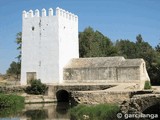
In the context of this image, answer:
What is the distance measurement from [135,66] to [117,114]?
18046mm

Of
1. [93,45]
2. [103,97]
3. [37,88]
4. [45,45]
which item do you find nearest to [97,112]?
[103,97]

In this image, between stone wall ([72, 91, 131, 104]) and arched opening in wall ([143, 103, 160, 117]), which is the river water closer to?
stone wall ([72, 91, 131, 104])

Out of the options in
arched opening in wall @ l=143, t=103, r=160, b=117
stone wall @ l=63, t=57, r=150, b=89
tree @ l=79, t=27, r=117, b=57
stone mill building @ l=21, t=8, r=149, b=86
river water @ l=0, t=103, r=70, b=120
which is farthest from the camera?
tree @ l=79, t=27, r=117, b=57

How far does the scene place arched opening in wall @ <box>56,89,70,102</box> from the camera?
3318 cm

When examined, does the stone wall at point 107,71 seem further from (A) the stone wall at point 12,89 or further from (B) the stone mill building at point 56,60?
(A) the stone wall at point 12,89

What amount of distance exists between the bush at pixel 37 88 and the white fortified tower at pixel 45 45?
2732 mm

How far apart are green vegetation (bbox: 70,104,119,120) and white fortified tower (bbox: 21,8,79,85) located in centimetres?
1685

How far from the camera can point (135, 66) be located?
33594 mm

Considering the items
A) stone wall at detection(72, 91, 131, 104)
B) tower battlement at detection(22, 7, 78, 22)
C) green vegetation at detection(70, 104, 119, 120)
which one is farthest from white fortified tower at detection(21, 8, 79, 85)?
green vegetation at detection(70, 104, 119, 120)

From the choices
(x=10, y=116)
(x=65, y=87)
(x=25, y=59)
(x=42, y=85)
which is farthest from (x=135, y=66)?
(x=10, y=116)

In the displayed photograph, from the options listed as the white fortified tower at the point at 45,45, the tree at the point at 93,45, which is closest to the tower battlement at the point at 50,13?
the white fortified tower at the point at 45,45

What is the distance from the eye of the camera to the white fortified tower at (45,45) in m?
35.7

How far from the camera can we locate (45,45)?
1425 inches

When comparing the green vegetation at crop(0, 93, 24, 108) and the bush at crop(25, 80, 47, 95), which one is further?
the bush at crop(25, 80, 47, 95)
